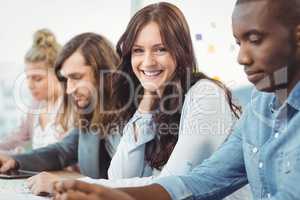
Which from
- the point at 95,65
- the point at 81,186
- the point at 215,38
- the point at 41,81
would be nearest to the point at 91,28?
the point at 95,65

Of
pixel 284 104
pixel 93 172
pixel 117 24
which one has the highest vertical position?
pixel 117 24

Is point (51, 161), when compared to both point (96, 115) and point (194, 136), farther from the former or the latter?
point (194, 136)

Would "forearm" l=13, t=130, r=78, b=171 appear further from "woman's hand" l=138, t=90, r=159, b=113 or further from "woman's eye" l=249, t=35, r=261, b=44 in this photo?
"woman's eye" l=249, t=35, r=261, b=44

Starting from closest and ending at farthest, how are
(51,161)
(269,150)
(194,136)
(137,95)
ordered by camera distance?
1. (269,150)
2. (194,136)
3. (137,95)
4. (51,161)

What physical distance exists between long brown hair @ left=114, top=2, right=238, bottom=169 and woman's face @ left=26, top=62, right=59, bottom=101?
0.28 meters

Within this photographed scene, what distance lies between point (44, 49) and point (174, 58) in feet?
1.38

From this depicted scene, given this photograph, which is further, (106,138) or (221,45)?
(106,138)

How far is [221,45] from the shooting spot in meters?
1.09

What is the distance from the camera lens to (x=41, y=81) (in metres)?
1.38

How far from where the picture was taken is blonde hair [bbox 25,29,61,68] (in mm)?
1347

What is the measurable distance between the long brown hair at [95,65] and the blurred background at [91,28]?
0.02 m

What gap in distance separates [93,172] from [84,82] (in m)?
0.24

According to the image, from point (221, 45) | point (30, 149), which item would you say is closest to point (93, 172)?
point (30, 149)

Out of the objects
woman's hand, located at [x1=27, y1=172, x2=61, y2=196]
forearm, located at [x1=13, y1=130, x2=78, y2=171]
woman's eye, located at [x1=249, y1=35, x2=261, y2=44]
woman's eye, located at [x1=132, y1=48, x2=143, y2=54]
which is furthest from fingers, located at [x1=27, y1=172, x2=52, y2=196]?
woman's eye, located at [x1=249, y1=35, x2=261, y2=44]
